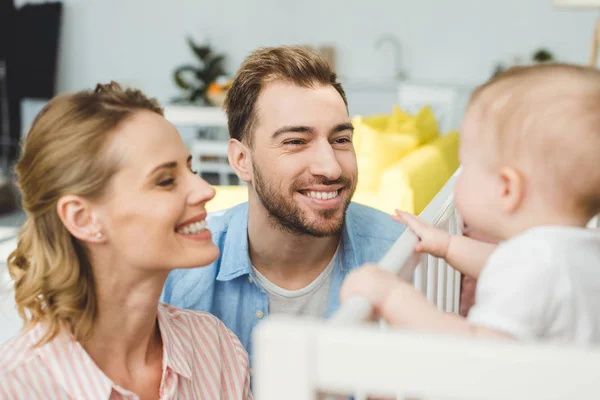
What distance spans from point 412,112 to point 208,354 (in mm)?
4424

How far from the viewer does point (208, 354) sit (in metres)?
1.31

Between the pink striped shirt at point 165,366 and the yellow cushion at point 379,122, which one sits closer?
the pink striped shirt at point 165,366

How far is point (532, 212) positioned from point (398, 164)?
82.9 inches

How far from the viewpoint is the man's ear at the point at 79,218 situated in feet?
3.61

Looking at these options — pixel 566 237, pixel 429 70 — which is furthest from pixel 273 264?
pixel 429 70

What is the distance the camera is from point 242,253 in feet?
5.69

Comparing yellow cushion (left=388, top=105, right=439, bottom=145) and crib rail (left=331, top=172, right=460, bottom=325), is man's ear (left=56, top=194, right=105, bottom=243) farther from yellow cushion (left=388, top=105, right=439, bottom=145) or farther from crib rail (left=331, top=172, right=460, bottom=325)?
yellow cushion (left=388, top=105, right=439, bottom=145)

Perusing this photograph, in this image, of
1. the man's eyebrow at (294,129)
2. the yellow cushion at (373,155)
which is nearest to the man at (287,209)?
the man's eyebrow at (294,129)

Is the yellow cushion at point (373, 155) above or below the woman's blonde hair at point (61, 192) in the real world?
below

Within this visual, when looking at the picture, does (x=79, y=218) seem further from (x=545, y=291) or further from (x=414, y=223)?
(x=545, y=291)

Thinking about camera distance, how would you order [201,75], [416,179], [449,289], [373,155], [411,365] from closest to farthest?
1. [411,365]
2. [449,289]
3. [416,179]
4. [373,155]
5. [201,75]

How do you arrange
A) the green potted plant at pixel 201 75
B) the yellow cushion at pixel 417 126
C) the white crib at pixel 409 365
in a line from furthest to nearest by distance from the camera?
the green potted plant at pixel 201 75, the yellow cushion at pixel 417 126, the white crib at pixel 409 365

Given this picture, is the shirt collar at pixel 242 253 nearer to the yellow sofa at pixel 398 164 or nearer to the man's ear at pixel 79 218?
the man's ear at pixel 79 218

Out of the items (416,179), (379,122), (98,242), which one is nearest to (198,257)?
(98,242)
